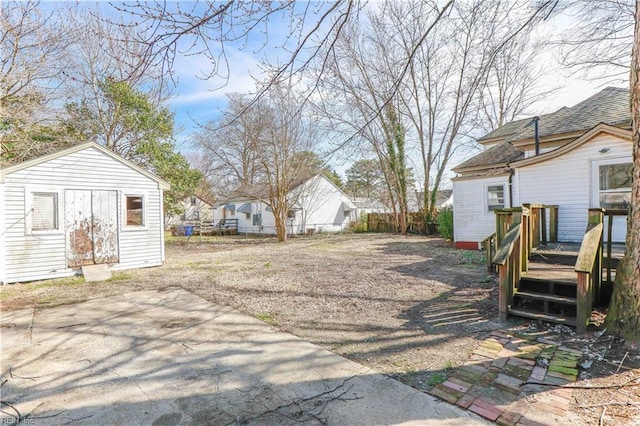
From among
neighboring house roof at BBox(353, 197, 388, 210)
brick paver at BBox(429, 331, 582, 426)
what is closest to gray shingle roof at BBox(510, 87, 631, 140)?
brick paver at BBox(429, 331, 582, 426)

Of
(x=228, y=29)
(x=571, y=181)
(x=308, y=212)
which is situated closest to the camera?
(x=228, y=29)

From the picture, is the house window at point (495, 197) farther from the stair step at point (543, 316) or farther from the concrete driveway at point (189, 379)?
the concrete driveway at point (189, 379)

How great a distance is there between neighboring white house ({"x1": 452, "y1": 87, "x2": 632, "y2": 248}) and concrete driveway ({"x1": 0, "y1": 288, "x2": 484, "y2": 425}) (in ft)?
25.8

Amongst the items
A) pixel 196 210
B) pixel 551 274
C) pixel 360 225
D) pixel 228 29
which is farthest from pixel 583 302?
pixel 196 210

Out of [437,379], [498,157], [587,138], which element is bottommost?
[437,379]

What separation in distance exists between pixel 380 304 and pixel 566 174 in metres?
6.45

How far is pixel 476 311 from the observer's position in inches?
175

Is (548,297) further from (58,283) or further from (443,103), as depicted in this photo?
(443,103)

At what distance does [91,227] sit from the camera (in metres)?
8.12

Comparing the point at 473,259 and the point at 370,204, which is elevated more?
the point at 370,204

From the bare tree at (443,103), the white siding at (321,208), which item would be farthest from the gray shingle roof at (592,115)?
the white siding at (321,208)

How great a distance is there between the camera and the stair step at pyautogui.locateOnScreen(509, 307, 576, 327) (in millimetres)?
3650

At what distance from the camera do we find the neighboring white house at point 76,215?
7.12 metres

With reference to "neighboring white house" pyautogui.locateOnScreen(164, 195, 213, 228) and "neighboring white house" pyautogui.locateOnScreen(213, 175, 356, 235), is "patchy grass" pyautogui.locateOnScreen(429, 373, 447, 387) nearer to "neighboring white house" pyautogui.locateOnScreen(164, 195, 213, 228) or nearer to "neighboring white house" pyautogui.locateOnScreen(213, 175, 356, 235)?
"neighboring white house" pyautogui.locateOnScreen(213, 175, 356, 235)
